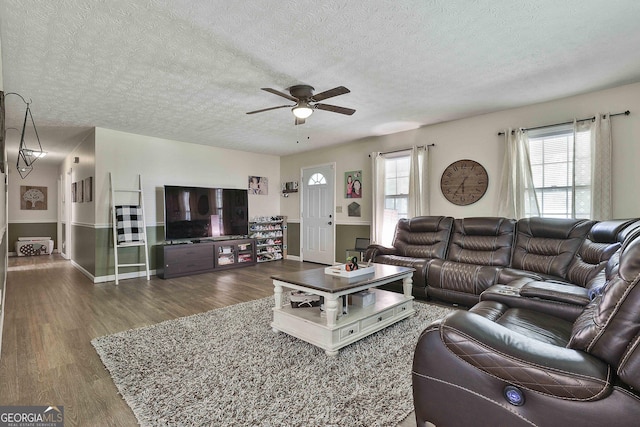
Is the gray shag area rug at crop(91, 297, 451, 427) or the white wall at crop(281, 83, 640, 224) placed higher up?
the white wall at crop(281, 83, 640, 224)

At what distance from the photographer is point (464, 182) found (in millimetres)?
4535

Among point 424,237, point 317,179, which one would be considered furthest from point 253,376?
point 317,179

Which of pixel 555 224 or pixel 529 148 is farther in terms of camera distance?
pixel 529 148

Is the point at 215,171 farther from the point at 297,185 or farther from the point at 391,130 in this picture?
the point at 391,130

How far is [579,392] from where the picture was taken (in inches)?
38.8

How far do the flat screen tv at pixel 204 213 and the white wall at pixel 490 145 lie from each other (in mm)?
1891

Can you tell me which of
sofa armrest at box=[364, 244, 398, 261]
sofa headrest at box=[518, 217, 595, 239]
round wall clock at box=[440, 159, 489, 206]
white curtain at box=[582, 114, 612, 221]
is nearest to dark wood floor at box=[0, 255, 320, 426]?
sofa armrest at box=[364, 244, 398, 261]

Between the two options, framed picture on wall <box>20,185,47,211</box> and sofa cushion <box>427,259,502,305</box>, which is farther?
framed picture on wall <box>20,185,47,211</box>

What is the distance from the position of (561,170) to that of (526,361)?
12.0 ft

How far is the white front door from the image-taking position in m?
6.31

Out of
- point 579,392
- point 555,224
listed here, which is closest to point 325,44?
point 579,392

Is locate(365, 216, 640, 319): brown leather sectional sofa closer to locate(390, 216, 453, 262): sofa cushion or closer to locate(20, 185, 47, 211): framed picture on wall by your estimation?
locate(390, 216, 453, 262): sofa cushion

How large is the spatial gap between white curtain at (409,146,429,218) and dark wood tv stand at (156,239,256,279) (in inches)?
127

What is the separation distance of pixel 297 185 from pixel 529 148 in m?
4.35
